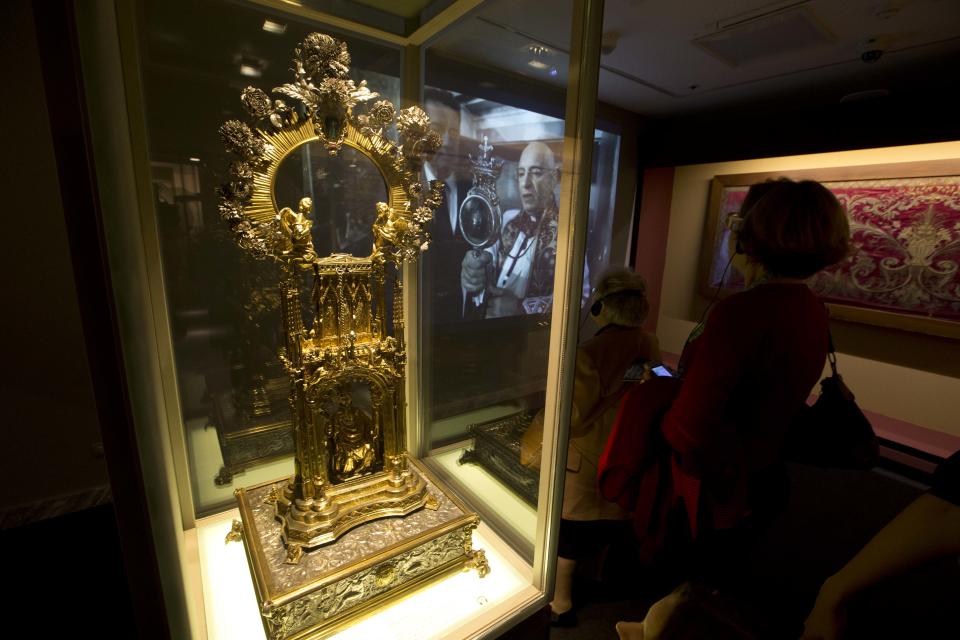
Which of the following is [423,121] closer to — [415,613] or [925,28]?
[415,613]

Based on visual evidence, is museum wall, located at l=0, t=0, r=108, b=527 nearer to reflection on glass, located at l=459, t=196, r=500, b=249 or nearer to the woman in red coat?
reflection on glass, located at l=459, t=196, r=500, b=249

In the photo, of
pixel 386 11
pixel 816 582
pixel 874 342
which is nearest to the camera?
pixel 386 11

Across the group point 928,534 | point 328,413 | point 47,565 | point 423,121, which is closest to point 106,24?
point 423,121

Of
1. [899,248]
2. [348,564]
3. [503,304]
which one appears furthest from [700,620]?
[899,248]

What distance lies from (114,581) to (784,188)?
2.90 metres

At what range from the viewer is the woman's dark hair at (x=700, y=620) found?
3.63 ft

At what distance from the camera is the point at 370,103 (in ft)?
5.44

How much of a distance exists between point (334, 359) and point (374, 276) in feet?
1.02

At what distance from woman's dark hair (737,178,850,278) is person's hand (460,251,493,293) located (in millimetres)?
986

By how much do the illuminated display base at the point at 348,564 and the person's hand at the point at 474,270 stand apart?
0.89 metres

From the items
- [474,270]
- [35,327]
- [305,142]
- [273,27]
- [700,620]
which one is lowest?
[700,620]

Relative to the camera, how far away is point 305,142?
122cm

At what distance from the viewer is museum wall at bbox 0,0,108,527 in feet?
5.75

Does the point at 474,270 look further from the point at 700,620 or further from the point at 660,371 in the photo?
the point at 700,620
